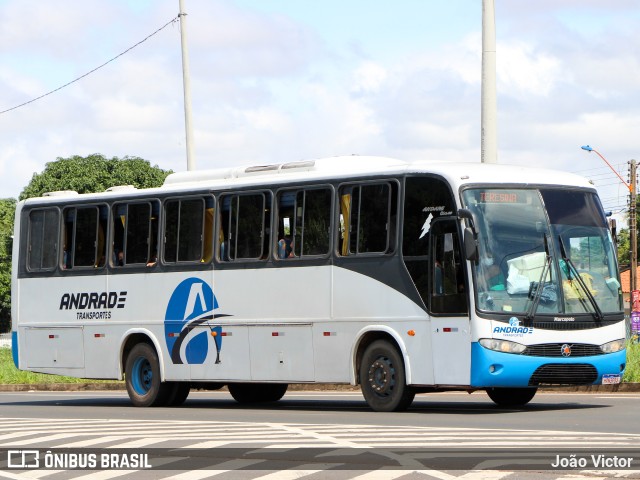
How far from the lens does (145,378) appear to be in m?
23.6

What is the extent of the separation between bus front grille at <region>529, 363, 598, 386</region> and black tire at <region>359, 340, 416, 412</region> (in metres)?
1.80

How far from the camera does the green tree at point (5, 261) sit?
347 ft

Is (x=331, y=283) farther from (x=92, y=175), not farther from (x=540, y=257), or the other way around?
(x=92, y=175)

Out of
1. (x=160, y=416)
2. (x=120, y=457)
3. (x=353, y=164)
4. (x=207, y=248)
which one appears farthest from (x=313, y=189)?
(x=120, y=457)

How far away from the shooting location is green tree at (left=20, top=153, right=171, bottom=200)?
254 ft

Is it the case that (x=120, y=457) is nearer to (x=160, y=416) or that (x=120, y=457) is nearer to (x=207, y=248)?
(x=160, y=416)

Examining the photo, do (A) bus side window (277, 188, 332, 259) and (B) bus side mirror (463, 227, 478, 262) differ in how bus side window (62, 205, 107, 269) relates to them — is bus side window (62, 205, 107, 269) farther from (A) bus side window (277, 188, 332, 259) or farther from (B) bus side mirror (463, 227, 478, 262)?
(B) bus side mirror (463, 227, 478, 262)

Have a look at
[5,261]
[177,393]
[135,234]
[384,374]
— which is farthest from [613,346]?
[5,261]

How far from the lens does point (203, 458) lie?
524 inches

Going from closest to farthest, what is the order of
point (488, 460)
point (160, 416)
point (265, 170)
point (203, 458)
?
point (488, 460)
point (203, 458)
point (160, 416)
point (265, 170)

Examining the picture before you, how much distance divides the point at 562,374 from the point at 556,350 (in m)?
0.32

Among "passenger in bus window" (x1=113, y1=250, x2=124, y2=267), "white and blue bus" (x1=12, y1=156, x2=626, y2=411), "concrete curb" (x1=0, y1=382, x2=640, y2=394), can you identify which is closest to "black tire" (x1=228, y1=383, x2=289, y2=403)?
"white and blue bus" (x1=12, y1=156, x2=626, y2=411)

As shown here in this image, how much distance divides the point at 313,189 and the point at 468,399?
4.98m

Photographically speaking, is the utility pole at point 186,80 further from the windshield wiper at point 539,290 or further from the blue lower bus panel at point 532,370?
the blue lower bus panel at point 532,370
